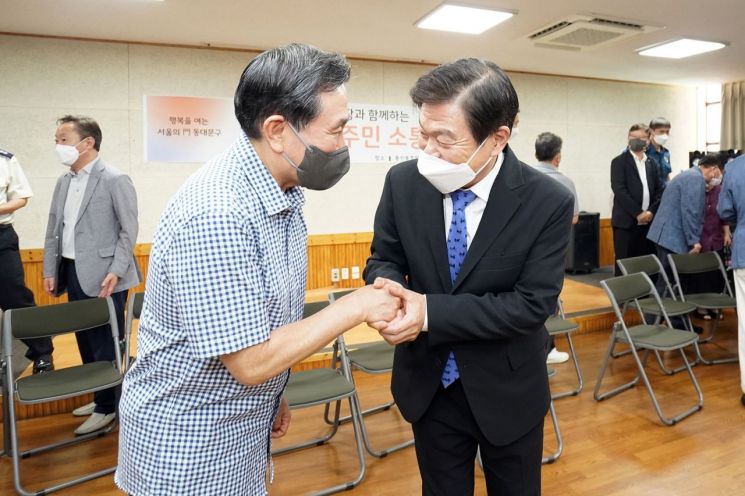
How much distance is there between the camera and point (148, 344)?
3.92ft

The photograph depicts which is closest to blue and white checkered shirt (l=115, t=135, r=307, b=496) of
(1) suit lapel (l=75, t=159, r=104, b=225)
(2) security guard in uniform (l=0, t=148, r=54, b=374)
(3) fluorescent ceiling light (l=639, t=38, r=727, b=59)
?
(1) suit lapel (l=75, t=159, r=104, b=225)

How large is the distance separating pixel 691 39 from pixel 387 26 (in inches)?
128

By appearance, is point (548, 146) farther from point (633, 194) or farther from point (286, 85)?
point (286, 85)

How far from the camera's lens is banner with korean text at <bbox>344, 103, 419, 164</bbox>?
660 cm

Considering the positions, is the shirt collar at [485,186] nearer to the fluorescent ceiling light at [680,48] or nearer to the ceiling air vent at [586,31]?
the ceiling air vent at [586,31]

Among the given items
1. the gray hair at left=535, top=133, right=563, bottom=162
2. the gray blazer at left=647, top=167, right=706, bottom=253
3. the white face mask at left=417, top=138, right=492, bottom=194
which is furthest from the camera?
the gray blazer at left=647, top=167, right=706, bottom=253

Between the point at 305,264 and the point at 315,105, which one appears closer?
the point at 315,105

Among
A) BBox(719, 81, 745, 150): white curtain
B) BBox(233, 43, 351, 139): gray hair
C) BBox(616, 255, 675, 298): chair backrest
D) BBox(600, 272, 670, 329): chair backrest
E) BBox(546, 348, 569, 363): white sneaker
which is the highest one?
BBox(719, 81, 745, 150): white curtain

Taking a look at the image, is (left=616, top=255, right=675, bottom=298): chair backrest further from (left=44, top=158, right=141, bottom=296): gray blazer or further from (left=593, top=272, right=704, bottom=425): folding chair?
(left=44, top=158, right=141, bottom=296): gray blazer

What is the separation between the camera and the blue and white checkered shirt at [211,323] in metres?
A: 1.03

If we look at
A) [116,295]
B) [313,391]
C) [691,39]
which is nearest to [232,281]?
[313,391]

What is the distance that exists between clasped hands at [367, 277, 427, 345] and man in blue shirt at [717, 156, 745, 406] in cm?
307

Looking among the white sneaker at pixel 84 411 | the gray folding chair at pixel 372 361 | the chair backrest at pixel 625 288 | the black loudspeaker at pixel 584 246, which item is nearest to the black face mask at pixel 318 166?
the gray folding chair at pixel 372 361

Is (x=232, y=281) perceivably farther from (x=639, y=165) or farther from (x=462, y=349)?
(x=639, y=165)
